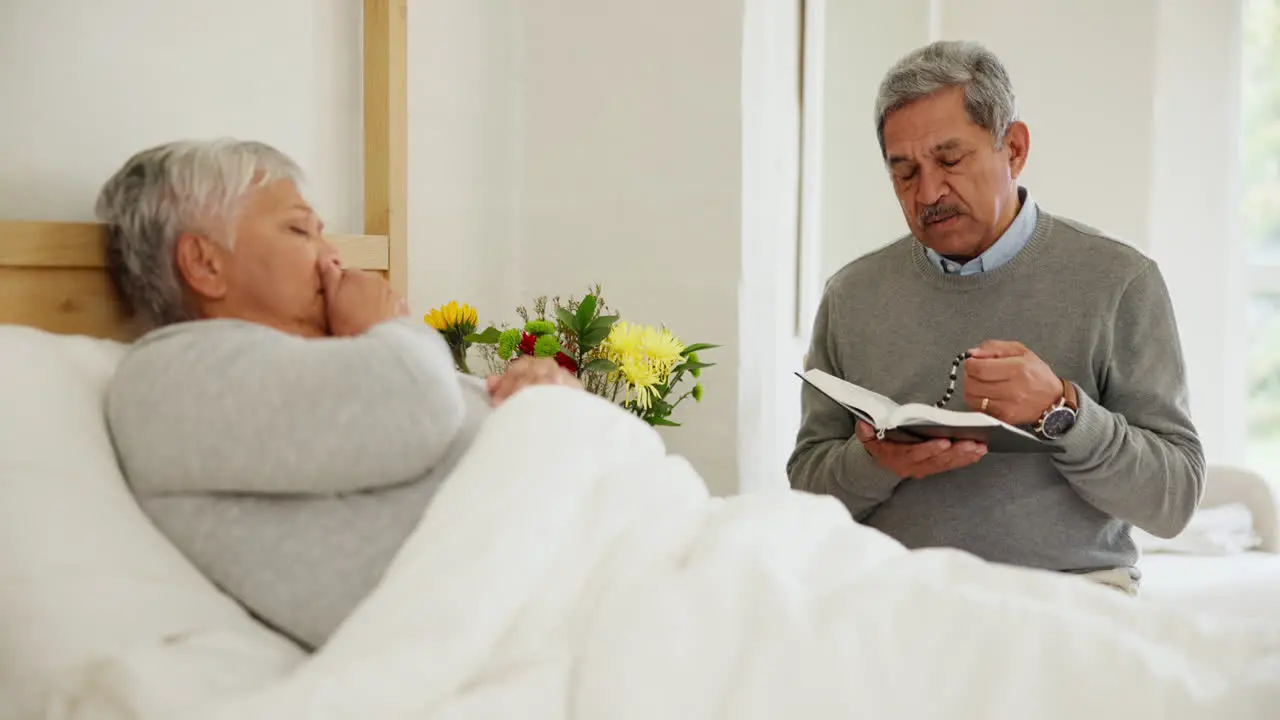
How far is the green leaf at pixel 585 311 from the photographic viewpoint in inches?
78.3

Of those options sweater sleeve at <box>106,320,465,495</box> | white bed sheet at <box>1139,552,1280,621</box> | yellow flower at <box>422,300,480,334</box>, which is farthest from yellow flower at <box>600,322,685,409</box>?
white bed sheet at <box>1139,552,1280,621</box>

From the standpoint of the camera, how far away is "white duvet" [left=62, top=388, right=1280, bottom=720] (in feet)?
3.28

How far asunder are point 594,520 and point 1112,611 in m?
0.50

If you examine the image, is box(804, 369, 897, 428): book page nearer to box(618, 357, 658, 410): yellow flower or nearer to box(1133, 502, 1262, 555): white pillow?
box(618, 357, 658, 410): yellow flower

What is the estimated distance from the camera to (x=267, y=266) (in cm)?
145

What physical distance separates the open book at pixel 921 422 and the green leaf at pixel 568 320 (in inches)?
16.0

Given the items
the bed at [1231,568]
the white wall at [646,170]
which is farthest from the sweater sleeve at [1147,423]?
the white wall at [646,170]

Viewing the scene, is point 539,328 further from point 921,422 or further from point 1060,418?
point 1060,418

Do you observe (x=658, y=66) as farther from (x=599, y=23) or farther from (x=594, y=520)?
(x=594, y=520)

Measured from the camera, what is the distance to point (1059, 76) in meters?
3.90

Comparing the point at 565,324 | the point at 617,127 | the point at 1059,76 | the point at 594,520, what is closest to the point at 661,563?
the point at 594,520

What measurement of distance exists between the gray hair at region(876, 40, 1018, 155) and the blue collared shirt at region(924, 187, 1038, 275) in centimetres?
12

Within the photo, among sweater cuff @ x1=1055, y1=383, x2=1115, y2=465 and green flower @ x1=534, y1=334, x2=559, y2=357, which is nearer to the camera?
sweater cuff @ x1=1055, y1=383, x2=1115, y2=465

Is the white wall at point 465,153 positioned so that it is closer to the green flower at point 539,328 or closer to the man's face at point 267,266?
the green flower at point 539,328
